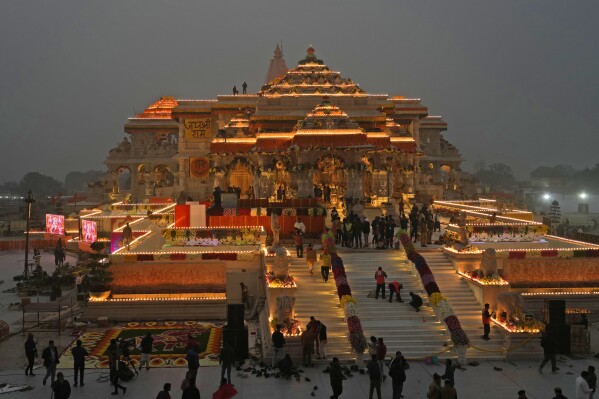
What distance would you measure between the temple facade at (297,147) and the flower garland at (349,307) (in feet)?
35.2

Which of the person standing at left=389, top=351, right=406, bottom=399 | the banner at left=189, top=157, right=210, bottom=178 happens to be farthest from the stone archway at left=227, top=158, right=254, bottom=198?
the person standing at left=389, top=351, right=406, bottom=399

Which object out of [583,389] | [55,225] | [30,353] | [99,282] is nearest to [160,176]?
[55,225]

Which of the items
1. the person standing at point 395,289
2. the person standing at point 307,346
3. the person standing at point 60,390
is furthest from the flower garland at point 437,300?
the person standing at point 60,390

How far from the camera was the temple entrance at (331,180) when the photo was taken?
28.6 metres

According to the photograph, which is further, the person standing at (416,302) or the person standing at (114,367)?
the person standing at (416,302)

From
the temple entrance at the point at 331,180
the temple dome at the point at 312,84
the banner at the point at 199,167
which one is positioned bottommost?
the temple entrance at the point at 331,180

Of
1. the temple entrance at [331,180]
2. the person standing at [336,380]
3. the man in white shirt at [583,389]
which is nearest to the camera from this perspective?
the man in white shirt at [583,389]

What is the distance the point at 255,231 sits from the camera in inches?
795

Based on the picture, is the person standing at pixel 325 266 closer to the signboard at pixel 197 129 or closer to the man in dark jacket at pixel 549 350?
the man in dark jacket at pixel 549 350

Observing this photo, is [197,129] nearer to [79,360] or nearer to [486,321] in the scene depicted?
[486,321]

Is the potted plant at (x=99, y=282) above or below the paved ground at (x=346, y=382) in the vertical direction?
above

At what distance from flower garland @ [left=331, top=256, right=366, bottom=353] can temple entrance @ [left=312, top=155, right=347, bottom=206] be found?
36.2 feet

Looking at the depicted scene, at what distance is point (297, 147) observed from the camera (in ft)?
91.4

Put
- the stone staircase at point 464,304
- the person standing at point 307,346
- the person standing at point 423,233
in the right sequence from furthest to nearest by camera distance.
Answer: the person standing at point 423,233 < the stone staircase at point 464,304 < the person standing at point 307,346
